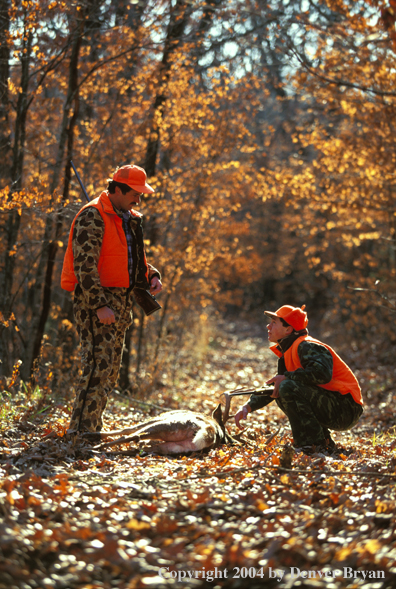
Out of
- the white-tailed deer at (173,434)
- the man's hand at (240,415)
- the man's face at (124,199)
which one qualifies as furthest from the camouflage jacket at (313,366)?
the man's face at (124,199)

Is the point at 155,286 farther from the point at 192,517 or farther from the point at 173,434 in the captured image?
the point at 192,517

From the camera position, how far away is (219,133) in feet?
34.1

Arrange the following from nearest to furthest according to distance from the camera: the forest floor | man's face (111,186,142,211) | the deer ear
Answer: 1. the forest floor
2. man's face (111,186,142,211)
3. the deer ear

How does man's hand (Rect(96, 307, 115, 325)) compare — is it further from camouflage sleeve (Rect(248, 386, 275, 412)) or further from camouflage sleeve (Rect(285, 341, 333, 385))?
camouflage sleeve (Rect(285, 341, 333, 385))

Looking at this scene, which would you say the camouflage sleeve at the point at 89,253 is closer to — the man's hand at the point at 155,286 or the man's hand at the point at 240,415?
the man's hand at the point at 155,286

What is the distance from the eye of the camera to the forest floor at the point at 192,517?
2.53m

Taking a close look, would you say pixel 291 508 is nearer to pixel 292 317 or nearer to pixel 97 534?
pixel 97 534

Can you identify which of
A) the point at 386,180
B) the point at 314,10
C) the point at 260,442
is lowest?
the point at 260,442

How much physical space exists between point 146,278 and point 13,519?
9.33ft

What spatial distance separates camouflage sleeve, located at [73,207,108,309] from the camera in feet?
15.5

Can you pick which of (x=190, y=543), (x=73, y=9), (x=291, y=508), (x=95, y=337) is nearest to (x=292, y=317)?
(x=95, y=337)

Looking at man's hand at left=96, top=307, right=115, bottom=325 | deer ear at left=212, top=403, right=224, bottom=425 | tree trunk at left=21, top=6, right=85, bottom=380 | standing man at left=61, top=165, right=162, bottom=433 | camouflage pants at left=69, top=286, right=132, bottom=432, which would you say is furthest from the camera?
tree trunk at left=21, top=6, right=85, bottom=380

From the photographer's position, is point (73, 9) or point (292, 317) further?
point (73, 9)

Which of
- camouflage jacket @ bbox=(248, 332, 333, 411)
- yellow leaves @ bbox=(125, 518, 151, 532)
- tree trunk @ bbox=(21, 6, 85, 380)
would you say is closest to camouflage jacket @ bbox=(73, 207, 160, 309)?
camouflage jacket @ bbox=(248, 332, 333, 411)
